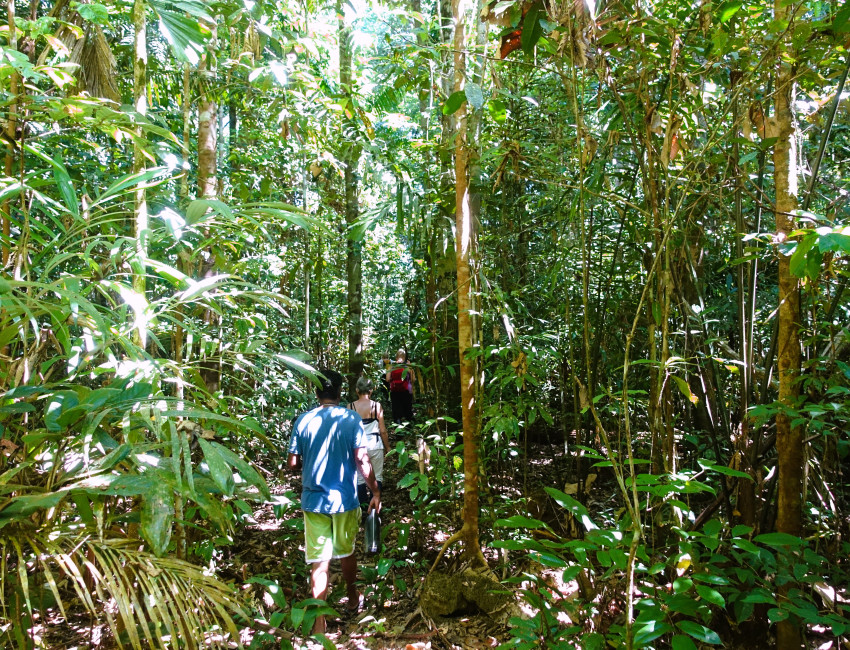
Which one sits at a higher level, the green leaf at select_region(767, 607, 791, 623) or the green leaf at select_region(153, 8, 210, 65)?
the green leaf at select_region(153, 8, 210, 65)

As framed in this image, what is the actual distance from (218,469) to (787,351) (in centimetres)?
237

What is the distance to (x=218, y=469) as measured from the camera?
4.35 feet

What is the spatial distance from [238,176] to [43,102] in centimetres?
285

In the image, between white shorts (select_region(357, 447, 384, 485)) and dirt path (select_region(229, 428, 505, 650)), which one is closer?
dirt path (select_region(229, 428, 505, 650))

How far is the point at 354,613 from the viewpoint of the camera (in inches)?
140

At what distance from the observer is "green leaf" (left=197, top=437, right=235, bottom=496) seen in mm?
1314

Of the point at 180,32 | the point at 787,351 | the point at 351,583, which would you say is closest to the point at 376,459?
the point at 351,583

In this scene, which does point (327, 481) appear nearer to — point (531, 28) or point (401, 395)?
point (531, 28)

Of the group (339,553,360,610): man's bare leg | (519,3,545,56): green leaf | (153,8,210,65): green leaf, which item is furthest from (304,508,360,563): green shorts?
(519,3,545,56): green leaf

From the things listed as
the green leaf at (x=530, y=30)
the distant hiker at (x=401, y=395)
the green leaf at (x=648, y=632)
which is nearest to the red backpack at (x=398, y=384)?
the distant hiker at (x=401, y=395)

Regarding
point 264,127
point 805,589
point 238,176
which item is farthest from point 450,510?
point 264,127

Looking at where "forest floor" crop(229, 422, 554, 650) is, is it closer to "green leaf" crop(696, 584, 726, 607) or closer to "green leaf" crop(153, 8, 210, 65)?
"green leaf" crop(696, 584, 726, 607)

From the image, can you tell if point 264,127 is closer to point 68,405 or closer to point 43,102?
point 43,102

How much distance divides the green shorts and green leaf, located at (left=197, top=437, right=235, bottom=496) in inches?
82.2
